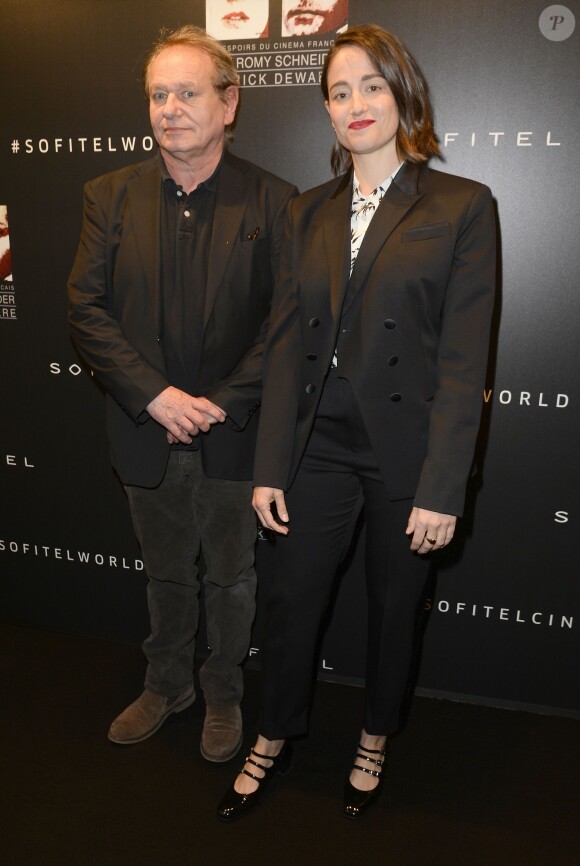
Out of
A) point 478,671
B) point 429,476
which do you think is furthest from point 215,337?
point 478,671

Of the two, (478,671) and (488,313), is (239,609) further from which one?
(488,313)

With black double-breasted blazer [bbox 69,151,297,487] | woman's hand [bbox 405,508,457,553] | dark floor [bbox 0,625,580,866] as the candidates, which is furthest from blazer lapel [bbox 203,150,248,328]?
dark floor [bbox 0,625,580,866]

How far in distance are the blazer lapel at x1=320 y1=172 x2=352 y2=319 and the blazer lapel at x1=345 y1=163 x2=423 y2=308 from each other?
3cm

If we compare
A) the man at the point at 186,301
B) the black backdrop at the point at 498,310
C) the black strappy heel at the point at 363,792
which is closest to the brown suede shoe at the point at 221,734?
the man at the point at 186,301

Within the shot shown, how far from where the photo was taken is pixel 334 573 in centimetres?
205

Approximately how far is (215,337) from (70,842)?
1.36 m

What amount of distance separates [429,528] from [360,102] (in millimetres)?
968

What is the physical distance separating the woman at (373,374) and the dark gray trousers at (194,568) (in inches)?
11.1

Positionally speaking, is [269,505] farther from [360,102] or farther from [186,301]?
[360,102]

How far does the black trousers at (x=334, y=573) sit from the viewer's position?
1.90m

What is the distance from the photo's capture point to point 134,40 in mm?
2477

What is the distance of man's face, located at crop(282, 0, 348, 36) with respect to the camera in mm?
2311

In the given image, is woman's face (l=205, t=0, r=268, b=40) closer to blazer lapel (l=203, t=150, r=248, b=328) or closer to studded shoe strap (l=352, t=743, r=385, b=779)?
blazer lapel (l=203, t=150, r=248, b=328)

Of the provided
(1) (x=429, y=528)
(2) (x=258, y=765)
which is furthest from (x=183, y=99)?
(2) (x=258, y=765)
